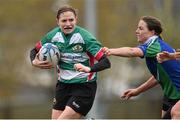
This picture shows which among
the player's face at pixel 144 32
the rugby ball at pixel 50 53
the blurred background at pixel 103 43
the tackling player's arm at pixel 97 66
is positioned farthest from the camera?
the blurred background at pixel 103 43

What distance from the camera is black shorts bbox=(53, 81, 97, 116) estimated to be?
9.14 metres

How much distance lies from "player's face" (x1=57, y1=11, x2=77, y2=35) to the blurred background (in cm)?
1666

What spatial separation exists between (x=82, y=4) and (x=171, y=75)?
Answer: 61.6 ft

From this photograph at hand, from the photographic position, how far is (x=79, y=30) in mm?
9234

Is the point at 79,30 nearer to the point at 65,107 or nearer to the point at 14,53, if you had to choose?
the point at 65,107

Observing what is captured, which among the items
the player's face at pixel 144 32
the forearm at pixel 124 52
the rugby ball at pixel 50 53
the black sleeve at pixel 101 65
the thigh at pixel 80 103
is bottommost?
the thigh at pixel 80 103

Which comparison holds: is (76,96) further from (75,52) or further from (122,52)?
(122,52)

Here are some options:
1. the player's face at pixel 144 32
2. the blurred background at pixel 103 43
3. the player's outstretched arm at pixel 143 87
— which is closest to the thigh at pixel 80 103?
the player's outstretched arm at pixel 143 87

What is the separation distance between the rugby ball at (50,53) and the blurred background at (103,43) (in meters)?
16.7

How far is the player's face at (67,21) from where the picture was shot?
9.12 metres

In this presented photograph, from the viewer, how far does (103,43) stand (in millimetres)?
27297

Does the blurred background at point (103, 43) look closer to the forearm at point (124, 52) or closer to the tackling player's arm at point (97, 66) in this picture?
the tackling player's arm at point (97, 66)

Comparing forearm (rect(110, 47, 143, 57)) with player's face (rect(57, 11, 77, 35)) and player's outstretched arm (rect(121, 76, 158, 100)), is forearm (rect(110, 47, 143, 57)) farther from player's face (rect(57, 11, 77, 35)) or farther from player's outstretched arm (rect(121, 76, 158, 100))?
player's outstretched arm (rect(121, 76, 158, 100))

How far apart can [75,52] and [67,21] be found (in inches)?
15.9
